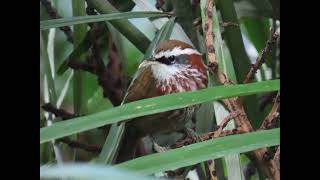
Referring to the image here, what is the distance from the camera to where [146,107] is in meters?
0.70

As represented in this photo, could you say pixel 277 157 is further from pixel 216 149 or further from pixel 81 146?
pixel 81 146

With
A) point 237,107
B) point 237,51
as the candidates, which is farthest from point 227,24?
point 237,107

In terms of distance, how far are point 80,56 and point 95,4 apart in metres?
0.09

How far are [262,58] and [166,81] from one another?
164 mm

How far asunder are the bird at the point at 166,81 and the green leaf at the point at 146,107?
0.17 meters

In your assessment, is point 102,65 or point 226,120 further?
point 102,65

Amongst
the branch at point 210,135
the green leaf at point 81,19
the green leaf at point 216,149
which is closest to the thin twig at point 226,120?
the branch at point 210,135

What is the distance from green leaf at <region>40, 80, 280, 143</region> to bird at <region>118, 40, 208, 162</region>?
0.56 feet
